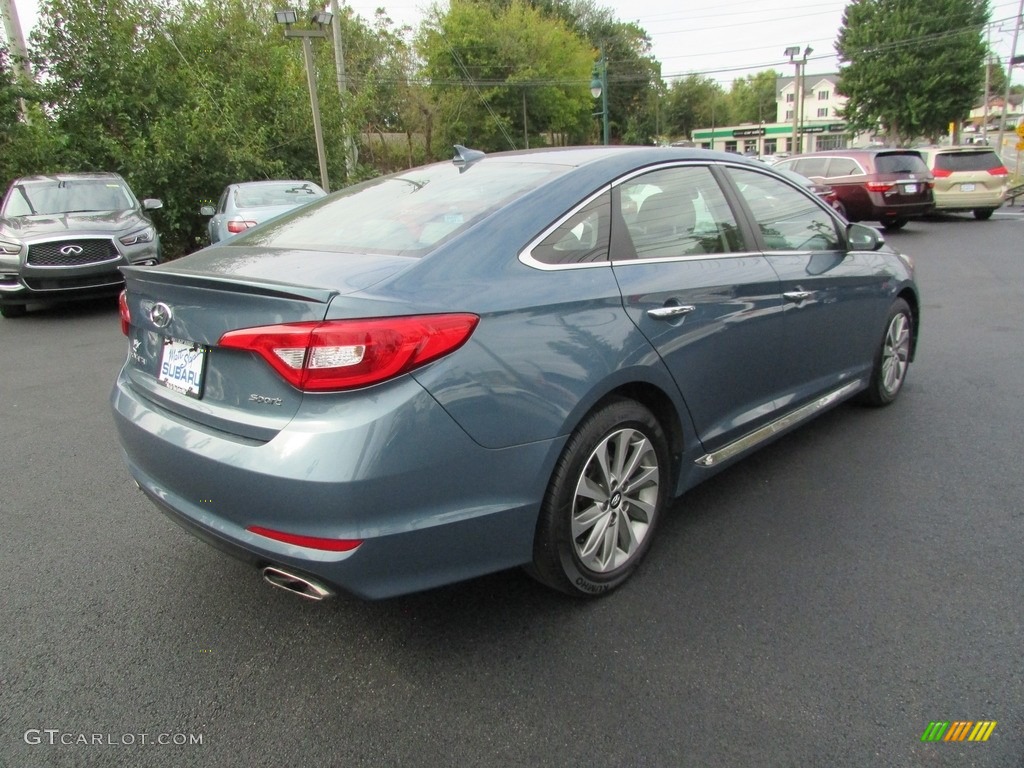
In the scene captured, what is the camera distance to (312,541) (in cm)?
210

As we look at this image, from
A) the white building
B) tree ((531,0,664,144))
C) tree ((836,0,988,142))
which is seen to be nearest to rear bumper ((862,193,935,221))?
the white building

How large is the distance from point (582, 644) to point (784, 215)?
236 centimetres

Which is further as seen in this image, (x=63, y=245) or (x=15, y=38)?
(x=15, y=38)

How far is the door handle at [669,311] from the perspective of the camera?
2.72 meters

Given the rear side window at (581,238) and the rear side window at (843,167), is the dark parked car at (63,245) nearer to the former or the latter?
the rear side window at (581,238)

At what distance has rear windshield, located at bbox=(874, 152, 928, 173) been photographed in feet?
49.9

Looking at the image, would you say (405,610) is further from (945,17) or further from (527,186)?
(945,17)

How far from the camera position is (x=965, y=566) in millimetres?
2889

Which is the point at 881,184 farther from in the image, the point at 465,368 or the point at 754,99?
the point at 754,99

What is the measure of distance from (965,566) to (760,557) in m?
0.75

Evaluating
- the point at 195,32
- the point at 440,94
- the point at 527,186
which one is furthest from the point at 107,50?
the point at 440,94

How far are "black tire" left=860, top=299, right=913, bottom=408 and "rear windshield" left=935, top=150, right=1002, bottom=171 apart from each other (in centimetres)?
1488

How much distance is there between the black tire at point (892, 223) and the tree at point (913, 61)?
28985 millimetres

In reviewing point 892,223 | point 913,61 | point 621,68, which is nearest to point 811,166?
point 892,223
